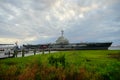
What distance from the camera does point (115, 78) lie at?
462 inches

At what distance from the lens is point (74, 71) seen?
42.5 ft

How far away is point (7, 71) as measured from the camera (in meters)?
12.9

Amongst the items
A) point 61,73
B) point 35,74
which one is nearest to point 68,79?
point 61,73

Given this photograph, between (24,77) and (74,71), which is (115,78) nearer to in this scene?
(74,71)

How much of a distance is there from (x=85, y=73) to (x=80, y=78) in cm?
58

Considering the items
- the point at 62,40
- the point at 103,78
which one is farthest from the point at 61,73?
the point at 62,40

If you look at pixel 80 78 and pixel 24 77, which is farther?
pixel 80 78

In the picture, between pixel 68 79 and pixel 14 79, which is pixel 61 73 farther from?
pixel 14 79

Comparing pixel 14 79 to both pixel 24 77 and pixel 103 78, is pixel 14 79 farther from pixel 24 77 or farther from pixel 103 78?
pixel 103 78

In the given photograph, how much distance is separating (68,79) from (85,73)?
41.8 inches

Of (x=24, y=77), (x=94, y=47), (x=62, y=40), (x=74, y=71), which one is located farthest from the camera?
(x=62, y=40)

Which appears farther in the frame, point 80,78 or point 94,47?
point 94,47

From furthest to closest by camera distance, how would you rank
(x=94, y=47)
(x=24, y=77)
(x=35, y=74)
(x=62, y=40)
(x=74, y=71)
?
(x=62, y=40)
(x=94, y=47)
(x=74, y=71)
(x=35, y=74)
(x=24, y=77)

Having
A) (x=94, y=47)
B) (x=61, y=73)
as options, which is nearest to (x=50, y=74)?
(x=61, y=73)
